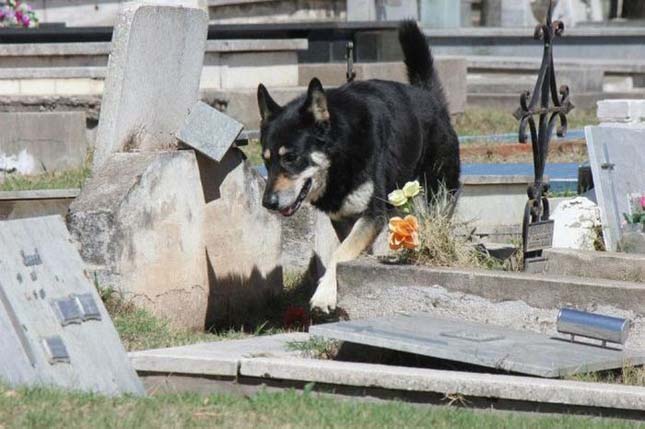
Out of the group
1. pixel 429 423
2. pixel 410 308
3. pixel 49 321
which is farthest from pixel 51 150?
pixel 429 423

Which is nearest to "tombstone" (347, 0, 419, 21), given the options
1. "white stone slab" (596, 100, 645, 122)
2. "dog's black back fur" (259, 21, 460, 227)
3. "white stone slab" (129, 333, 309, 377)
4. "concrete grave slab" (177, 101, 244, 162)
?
"white stone slab" (596, 100, 645, 122)

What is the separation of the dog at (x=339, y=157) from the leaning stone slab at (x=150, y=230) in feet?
1.99

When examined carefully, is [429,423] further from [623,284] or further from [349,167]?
[349,167]

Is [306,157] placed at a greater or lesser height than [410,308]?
greater

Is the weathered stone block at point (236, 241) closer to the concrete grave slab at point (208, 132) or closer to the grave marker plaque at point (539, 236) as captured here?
the concrete grave slab at point (208, 132)

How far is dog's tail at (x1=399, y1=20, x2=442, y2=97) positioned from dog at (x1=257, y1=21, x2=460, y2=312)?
817mm

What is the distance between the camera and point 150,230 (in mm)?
8281

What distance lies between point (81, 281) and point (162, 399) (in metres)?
0.88

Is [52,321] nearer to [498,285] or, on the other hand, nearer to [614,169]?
[498,285]

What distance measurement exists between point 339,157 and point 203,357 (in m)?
2.24

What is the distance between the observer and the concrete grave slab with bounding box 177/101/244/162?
28.4 ft

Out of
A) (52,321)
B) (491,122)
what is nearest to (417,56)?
(52,321)

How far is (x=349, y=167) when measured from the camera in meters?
8.43

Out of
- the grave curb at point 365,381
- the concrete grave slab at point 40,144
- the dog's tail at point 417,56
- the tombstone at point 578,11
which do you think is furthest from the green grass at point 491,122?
the tombstone at point 578,11
